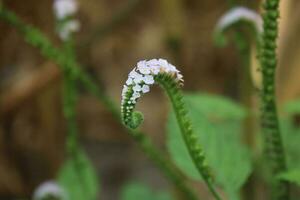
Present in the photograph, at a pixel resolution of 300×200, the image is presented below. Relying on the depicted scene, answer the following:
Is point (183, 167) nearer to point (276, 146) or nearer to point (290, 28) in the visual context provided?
point (276, 146)

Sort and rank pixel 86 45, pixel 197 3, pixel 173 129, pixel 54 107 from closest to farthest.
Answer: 1. pixel 173 129
2. pixel 86 45
3. pixel 54 107
4. pixel 197 3

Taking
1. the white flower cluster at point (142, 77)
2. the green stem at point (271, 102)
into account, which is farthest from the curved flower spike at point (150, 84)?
the green stem at point (271, 102)

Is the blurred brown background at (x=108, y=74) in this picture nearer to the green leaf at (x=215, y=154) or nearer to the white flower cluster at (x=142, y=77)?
the green leaf at (x=215, y=154)

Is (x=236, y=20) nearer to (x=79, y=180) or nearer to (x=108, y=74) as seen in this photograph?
(x=79, y=180)

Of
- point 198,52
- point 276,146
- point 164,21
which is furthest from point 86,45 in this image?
point 276,146

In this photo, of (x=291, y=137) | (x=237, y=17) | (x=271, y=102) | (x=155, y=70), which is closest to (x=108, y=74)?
(x=291, y=137)
